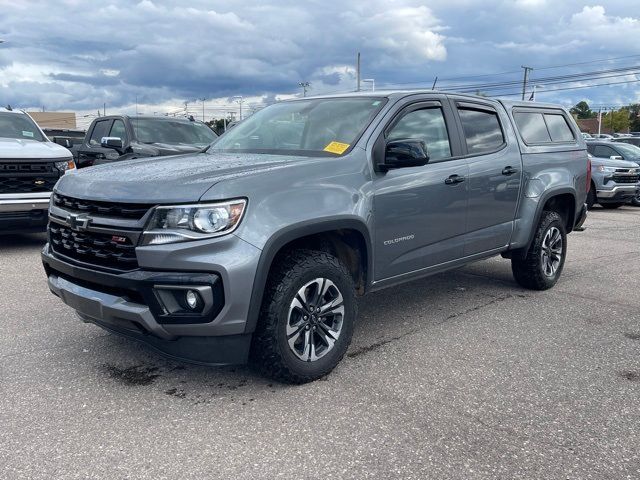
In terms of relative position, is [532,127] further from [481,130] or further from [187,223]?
[187,223]

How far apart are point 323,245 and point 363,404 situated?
1.06 meters

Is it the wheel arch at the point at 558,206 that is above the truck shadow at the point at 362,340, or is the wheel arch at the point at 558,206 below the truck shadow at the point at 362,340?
above

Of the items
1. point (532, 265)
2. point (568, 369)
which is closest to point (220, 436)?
point (568, 369)

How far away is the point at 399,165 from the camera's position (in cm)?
398

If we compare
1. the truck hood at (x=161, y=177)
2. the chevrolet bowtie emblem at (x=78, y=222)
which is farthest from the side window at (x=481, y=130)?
the chevrolet bowtie emblem at (x=78, y=222)

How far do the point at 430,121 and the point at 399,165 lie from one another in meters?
0.88

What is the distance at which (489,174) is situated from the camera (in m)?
5.03

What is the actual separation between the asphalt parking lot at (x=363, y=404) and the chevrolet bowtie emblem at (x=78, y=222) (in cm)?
97

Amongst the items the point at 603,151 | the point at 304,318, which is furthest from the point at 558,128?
the point at 603,151

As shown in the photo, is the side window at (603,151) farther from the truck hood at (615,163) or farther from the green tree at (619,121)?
the green tree at (619,121)

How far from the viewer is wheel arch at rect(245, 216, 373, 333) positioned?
3.26 meters

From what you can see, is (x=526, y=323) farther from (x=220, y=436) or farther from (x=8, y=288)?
(x=8, y=288)

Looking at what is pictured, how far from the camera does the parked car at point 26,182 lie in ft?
23.7

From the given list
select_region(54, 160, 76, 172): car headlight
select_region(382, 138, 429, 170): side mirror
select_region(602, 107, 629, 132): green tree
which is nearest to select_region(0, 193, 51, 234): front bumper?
select_region(54, 160, 76, 172): car headlight
